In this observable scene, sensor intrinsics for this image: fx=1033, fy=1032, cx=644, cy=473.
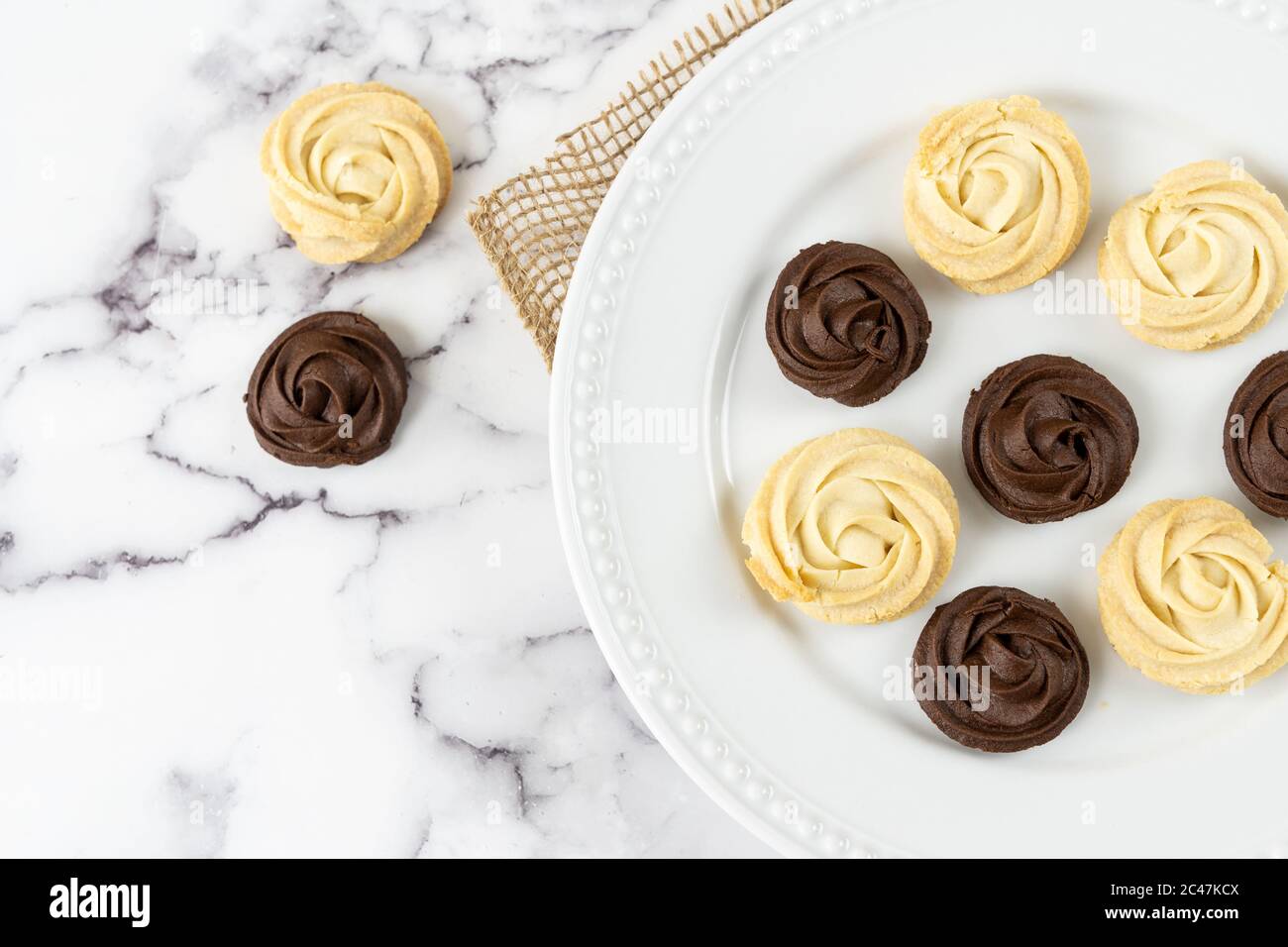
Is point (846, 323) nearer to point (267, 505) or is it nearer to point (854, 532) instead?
point (854, 532)

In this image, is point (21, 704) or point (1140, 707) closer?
point (1140, 707)

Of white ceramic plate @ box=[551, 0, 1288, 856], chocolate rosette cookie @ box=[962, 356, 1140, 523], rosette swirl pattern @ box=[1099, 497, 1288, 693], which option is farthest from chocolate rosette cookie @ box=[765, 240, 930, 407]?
rosette swirl pattern @ box=[1099, 497, 1288, 693]

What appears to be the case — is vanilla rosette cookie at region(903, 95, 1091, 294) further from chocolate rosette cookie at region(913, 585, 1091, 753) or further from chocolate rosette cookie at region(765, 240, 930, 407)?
chocolate rosette cookie at region(913, 585, 1091, 753)

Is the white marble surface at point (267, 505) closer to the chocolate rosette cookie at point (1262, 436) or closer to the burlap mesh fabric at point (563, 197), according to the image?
the burlap mesh fabric at point (563, 197)

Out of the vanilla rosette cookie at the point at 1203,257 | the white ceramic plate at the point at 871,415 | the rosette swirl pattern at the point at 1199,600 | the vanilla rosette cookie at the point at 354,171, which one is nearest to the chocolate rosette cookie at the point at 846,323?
the white ceramic plate at the point at 871,415
